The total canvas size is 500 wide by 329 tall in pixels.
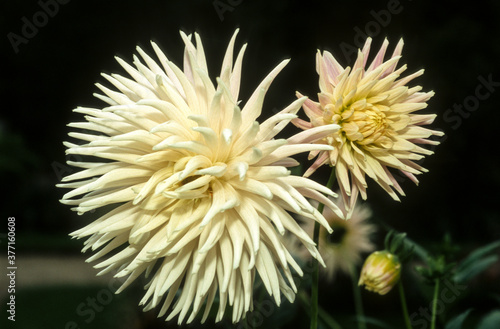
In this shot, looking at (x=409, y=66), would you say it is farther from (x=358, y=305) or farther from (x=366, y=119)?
(x=366, y=119)

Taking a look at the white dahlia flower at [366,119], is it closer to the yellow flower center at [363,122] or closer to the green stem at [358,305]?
the yellow flower center at [363,122]

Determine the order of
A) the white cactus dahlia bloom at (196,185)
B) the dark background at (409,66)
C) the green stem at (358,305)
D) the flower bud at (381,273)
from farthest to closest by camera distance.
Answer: the dark background at (409,66) → the green stem at (358,305) → the flower bud at (381,273) → the white cactus dahlia bloom at (196,185)

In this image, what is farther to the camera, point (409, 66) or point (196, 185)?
point (409, 66)

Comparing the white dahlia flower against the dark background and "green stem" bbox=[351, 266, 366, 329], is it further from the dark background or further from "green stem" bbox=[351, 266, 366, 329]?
the dark background

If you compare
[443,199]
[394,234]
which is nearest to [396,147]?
[394,234]

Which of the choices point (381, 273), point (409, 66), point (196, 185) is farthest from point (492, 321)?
point (409, 66)

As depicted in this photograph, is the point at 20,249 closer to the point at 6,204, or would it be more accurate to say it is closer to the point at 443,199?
the point at 6,204

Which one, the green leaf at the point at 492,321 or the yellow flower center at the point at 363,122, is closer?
the yellow flower center at the point at 363,122

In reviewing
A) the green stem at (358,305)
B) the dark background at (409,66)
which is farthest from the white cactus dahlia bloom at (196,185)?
the dark background at (409,66)
